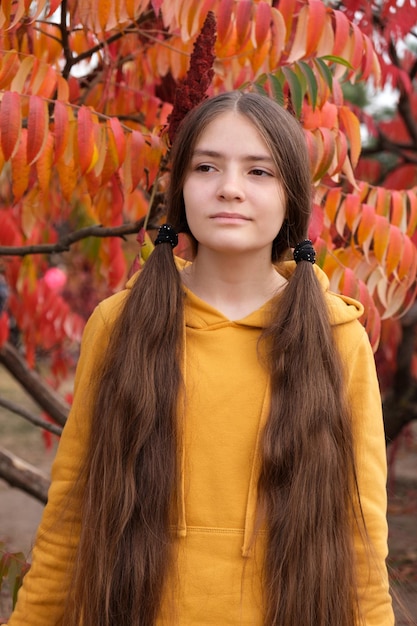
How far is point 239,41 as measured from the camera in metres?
2.75

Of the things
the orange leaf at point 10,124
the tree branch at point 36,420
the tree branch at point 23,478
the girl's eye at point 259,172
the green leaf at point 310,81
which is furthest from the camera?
the tree branch at point 23,478

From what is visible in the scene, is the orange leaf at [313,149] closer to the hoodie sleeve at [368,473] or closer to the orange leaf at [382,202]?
the orange leaf at [382,202]

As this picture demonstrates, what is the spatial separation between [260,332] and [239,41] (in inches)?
41.9

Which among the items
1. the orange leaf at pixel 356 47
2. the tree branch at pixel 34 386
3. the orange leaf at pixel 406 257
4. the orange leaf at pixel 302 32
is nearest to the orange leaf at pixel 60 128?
the orange leaf at pixel 302 32

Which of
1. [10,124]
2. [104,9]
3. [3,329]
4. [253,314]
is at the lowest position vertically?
[253,314]

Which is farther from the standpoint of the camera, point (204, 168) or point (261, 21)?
point (261, 21)

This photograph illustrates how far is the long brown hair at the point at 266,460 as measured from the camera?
77.8 inches

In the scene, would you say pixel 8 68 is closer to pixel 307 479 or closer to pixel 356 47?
pixel 356 47

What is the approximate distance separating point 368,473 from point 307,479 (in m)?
0.15

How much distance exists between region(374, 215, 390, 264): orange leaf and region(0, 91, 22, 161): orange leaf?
114cm

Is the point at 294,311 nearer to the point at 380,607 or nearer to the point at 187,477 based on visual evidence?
the point at 187,477

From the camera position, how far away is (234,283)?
2.17 meters

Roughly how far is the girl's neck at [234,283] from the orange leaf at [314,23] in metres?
0.94

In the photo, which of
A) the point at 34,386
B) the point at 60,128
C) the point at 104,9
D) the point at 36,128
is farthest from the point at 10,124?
the point at 34,386
